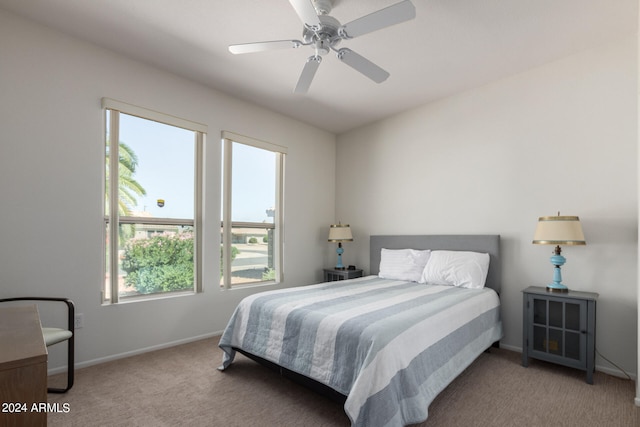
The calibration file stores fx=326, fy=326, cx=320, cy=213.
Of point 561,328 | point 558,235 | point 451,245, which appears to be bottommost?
point 561,328

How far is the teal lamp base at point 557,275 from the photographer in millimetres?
2832

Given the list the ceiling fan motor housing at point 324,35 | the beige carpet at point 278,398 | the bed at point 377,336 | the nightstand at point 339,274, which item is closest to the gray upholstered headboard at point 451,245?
the bed at point 377,336

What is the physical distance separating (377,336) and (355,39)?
2358mm

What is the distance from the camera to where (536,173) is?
3225mm

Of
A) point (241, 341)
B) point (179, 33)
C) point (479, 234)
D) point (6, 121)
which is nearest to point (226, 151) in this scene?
point (179, 33)

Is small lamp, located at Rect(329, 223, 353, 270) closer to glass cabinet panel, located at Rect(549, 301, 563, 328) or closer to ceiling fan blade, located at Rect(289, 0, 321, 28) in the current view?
glass cabinet panel, located at Rect(549, 301, 563, 328)

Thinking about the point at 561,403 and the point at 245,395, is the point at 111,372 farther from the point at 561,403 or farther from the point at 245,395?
the point at 561,403

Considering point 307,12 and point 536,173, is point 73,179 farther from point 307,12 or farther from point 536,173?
point 536,173

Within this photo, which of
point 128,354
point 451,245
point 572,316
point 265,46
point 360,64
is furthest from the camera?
point 451,245

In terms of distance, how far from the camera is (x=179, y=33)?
2705 millimetres

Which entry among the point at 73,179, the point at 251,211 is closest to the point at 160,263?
the point at 73,179

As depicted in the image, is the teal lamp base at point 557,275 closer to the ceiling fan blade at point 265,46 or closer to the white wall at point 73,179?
the ceiling fan blade at point 265,46

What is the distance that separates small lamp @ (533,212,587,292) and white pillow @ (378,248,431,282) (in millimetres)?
1225

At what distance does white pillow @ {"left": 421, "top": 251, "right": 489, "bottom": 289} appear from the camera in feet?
10.8
